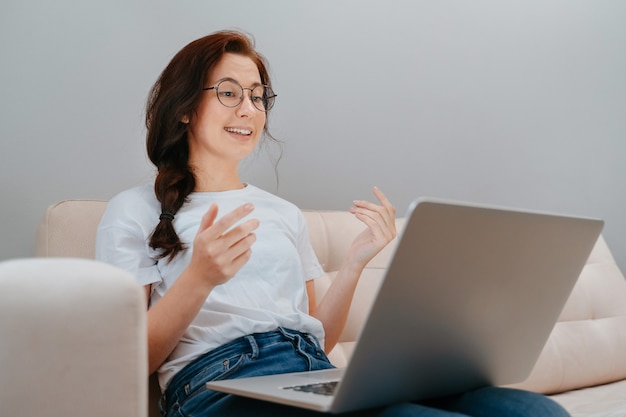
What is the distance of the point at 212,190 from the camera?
1.55 meters

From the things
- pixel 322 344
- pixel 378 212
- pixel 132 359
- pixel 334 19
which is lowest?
pixel 322 344

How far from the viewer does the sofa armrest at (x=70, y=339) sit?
0.92 meters

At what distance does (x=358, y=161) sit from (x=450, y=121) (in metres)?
0.37

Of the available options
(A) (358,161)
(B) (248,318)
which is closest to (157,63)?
(A) (358,161)

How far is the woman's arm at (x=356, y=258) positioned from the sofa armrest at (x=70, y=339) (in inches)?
24.4

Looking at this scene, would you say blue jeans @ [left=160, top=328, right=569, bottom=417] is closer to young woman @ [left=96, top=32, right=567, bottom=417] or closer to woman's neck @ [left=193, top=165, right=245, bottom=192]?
young woman @ [left=96, top=32, right=567, bottom=417]

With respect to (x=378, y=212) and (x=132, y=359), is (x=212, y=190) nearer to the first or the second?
(x=378, y=212)

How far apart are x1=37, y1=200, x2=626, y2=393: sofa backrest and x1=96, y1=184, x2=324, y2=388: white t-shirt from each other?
0.51ft

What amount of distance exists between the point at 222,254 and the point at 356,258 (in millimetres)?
454

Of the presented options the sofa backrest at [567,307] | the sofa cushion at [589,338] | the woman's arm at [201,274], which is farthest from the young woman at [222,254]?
the sofa cushion at [589,338]

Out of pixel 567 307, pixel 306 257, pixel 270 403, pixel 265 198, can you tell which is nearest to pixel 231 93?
pixel 265 198

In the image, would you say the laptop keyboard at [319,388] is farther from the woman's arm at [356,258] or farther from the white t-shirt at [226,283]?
the woman's arm at [356,258]

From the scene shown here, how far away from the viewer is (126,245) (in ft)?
4.51

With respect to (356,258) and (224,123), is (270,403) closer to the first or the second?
(356,258)
